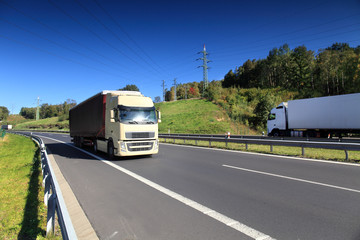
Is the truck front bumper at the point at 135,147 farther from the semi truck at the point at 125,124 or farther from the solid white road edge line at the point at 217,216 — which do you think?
the solid white road edge line at the point at 217,216

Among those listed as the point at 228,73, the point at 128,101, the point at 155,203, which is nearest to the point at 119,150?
the point at 128,101

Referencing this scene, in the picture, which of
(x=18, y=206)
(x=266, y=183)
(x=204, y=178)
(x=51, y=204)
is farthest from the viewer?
(x=204, y=178)

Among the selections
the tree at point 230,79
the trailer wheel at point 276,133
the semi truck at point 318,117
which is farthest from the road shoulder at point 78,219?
Result: the tree at point 230,79

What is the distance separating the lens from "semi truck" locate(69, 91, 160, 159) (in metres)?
9.80

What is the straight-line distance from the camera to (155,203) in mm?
4492

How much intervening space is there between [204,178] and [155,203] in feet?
7.87

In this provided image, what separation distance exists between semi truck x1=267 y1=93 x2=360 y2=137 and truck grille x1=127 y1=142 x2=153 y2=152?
17.4 m

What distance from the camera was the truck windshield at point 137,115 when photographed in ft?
32.8

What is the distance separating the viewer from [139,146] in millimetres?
10117

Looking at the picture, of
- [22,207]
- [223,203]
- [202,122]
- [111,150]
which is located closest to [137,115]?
[111,150]

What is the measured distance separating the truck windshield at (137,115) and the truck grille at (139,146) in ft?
3.48

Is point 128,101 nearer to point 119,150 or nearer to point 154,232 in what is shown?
point 119,150

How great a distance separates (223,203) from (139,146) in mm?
6439

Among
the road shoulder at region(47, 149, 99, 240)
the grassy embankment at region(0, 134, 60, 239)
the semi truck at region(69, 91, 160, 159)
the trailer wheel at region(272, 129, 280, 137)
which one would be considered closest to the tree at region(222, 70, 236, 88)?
the trailer wheel at region(272, 129, 280, 137)
